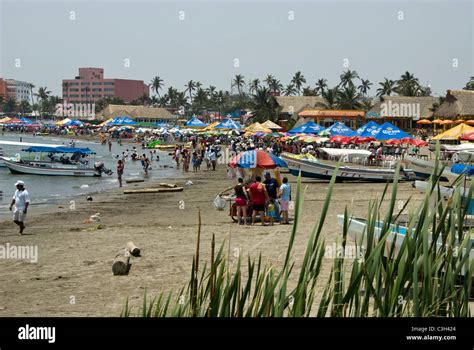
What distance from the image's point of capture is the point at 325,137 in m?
44.9

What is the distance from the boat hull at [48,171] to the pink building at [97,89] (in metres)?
62.7

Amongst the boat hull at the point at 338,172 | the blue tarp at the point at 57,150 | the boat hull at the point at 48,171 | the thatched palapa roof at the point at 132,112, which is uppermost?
the thatched palapa roof at the point at 132,112

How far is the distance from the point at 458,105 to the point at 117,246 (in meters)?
48.9

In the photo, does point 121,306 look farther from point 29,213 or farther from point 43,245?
point 29,213

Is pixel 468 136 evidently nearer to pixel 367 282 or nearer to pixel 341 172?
pixel 341 172

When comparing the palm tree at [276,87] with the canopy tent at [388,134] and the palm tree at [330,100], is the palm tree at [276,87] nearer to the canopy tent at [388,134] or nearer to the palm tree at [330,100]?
the palm tree at [330,100]

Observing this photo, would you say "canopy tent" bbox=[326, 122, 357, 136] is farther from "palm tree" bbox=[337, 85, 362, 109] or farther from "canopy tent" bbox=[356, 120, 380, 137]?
"palm tree" bbox=[337, 85, 362, 109]

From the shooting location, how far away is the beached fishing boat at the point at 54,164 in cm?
3703

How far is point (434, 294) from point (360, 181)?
25523mm

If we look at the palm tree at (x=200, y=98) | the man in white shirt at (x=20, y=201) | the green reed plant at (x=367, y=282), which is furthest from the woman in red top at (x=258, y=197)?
the palm tree at (x=200, y=98)

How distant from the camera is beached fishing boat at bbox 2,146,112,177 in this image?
121ft

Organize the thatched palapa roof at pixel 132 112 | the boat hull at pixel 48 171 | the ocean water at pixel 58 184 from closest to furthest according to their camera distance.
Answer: the ocean water at pixel 58 184, the boat hull at pixel 48 171, the thatched palapa roof at pixel 132 112

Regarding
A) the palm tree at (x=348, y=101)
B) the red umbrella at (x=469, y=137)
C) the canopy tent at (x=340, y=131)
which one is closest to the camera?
the red umbrella at (x=469, y=137)

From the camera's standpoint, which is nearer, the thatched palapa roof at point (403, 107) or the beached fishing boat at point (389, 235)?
the beached fishing boat at point (389, 235)
